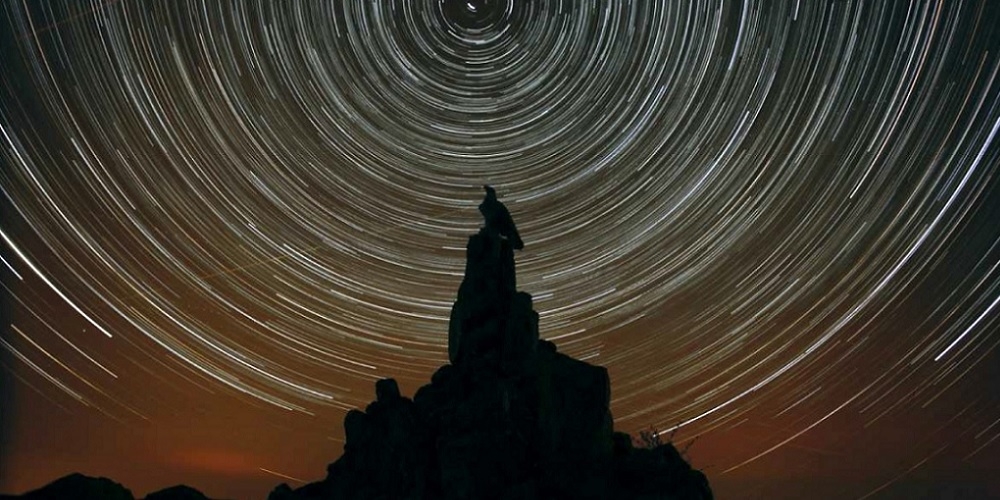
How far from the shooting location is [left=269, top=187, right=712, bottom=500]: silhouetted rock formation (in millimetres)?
29609

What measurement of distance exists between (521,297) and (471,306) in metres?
1.84

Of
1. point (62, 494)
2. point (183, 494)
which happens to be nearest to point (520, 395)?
point (183, 494)

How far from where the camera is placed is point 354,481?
3164cm

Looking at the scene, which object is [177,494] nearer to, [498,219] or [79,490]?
[79,490]

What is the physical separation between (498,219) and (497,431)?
350 inches

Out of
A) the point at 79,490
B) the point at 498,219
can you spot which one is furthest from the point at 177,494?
the point at 498,219

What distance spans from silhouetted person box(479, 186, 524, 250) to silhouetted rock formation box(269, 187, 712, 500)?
73cm

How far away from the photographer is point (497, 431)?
30.4m

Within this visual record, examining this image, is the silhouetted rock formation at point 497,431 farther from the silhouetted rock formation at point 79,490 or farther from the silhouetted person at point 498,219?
the silhouetted rock formation at point 79,490

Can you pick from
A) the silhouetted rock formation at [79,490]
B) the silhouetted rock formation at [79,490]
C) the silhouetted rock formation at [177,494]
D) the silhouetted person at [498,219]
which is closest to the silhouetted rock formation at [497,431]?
the silhouetted person at [498,219]

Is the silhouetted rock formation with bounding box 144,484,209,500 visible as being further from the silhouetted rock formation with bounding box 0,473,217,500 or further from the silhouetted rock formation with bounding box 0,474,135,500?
the silhouetted rock formation with bounding box 0,474,135,500

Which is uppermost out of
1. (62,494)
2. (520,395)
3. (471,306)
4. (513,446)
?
(471,306)

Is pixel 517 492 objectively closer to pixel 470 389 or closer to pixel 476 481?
pixel 476 481

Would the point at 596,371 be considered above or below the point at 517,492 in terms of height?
above
